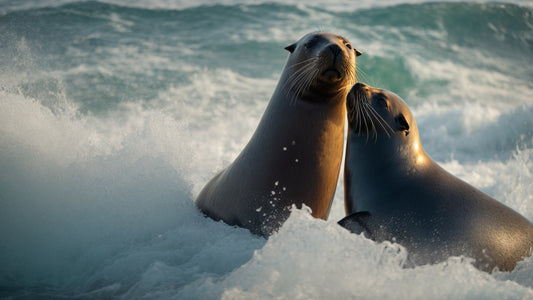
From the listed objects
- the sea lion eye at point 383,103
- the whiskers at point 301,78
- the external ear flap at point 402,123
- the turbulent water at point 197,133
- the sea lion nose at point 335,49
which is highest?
the sea lion nose at point 335,49

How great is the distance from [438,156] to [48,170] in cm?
618

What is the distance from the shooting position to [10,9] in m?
13.0

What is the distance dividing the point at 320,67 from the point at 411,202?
1.24m

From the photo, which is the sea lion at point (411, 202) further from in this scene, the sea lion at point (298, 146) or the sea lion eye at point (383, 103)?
the sea lion at point (298, 146)

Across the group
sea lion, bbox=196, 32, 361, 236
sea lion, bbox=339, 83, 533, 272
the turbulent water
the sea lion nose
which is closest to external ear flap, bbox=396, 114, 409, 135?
sea lion, bbox=339, 83, 533, 272

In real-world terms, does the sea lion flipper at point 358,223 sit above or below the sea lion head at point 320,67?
below

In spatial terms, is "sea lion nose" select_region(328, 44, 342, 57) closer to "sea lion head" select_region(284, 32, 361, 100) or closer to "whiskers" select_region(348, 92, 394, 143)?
"sea lion head" select_region(284, 32, 361, 100)

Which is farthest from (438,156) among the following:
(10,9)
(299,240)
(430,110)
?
(10,9)

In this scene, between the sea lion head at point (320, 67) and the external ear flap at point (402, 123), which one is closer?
the sea lion head at point (320, 67)

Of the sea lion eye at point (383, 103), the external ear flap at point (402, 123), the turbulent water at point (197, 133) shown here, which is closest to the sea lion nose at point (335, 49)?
the sea lion eye at point (383, 103)

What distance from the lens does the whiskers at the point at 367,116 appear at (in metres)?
4.13

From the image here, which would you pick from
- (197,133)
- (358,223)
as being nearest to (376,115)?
(358,223)

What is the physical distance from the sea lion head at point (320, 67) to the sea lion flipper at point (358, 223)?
1.02m

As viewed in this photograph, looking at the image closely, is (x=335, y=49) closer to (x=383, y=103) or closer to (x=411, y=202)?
(x=383, y=103)
